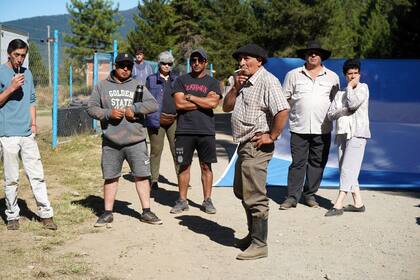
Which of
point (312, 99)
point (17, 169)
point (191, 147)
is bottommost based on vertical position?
point (17, 169)

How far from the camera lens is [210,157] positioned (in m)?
6.79

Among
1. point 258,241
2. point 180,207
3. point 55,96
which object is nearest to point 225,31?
point 55,96

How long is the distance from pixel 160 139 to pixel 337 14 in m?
41.6

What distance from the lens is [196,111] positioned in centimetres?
671

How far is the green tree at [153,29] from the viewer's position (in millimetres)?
38594

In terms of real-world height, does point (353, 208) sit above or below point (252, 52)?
below

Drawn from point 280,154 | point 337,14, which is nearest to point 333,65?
point 280,154

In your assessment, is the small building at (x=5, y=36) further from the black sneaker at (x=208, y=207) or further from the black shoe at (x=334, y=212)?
the black shoe at (x=334, y=212)

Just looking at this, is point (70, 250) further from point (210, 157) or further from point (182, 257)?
point (210, 157)

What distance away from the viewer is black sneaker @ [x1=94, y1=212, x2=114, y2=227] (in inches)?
243

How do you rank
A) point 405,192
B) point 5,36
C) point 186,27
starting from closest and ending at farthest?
point 405,192 → point 5,36 → point 186,27

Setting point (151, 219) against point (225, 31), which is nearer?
point (151, 219)

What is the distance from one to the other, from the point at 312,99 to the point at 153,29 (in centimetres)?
3349

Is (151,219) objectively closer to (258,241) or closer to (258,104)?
(258,241)
